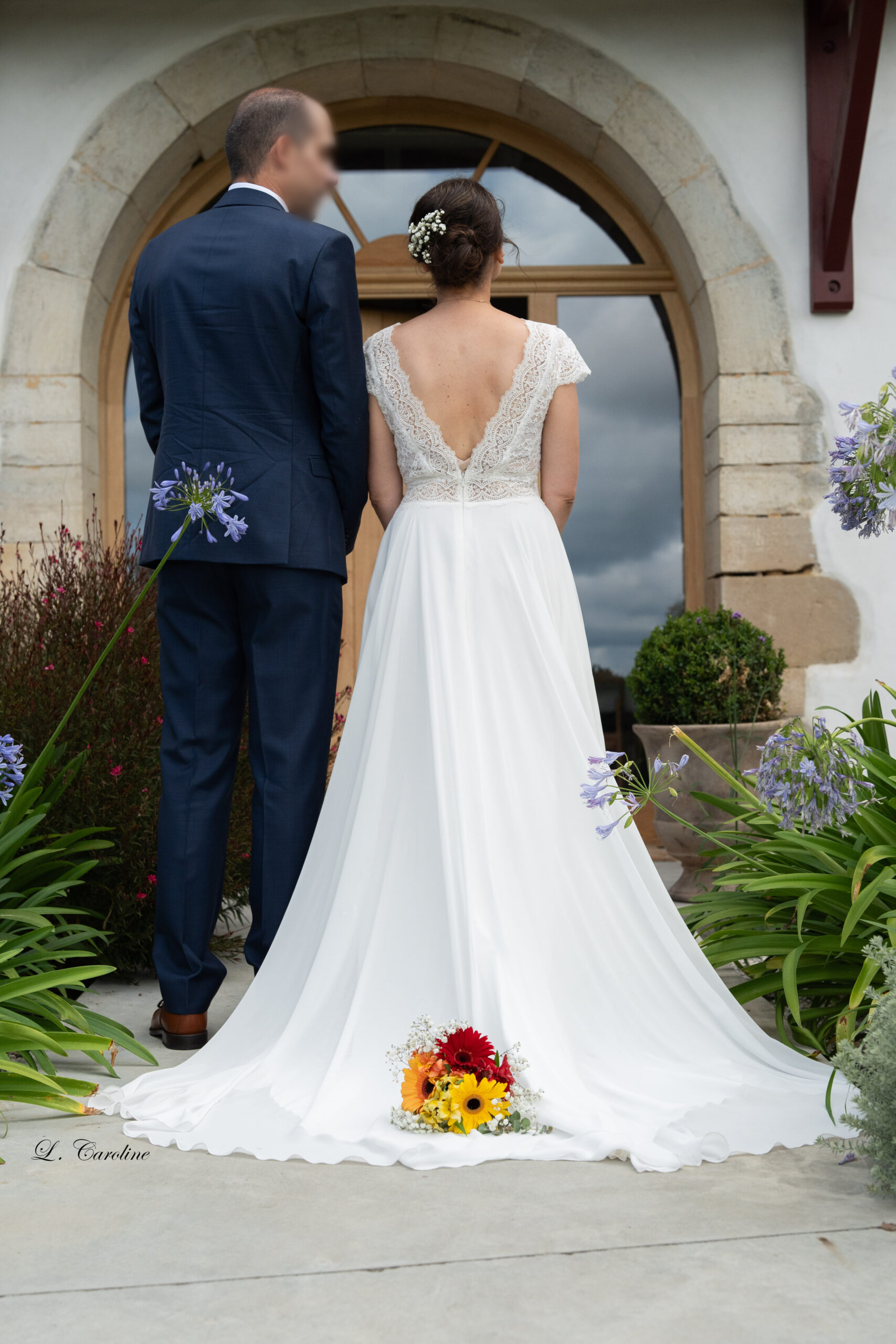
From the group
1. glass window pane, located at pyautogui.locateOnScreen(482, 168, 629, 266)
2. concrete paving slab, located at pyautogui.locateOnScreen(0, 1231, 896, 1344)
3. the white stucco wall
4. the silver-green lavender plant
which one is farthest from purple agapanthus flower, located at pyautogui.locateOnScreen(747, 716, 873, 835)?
glass window pane, located at pyautogui.locateOnScreen(482, 168, 629, 266)

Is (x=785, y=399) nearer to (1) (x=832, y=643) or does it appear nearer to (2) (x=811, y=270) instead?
(2) (x=811, y=270)

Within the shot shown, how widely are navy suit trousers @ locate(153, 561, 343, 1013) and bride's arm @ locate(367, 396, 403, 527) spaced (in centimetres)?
23

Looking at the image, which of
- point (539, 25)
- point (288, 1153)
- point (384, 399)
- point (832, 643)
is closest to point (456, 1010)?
point (288, 1153)

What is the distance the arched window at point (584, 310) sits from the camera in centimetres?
607

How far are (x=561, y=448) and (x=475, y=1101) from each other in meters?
1.52

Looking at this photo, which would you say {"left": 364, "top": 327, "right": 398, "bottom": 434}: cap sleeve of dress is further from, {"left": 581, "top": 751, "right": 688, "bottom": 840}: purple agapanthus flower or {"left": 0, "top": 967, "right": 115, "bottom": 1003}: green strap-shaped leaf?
{"left": 0, "top": 967, "right": 115, "bottom": 1003}: green strap-shaped leaf

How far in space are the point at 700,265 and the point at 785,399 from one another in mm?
782

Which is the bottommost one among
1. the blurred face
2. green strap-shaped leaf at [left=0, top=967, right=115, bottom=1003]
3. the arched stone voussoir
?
green strap-shaped leaf at [left=0, top=967, right=115, bottom=1003]

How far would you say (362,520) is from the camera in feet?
20.4

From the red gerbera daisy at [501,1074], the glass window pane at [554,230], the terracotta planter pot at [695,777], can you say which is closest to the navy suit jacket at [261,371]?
the red gerbera daisy at [501,1074]

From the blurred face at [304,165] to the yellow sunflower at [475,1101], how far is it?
6.76 feet

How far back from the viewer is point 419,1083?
6.82 ft

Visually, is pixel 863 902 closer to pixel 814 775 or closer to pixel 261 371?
pixel 814 775

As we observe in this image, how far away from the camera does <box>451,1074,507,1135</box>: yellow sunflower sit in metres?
2.03
